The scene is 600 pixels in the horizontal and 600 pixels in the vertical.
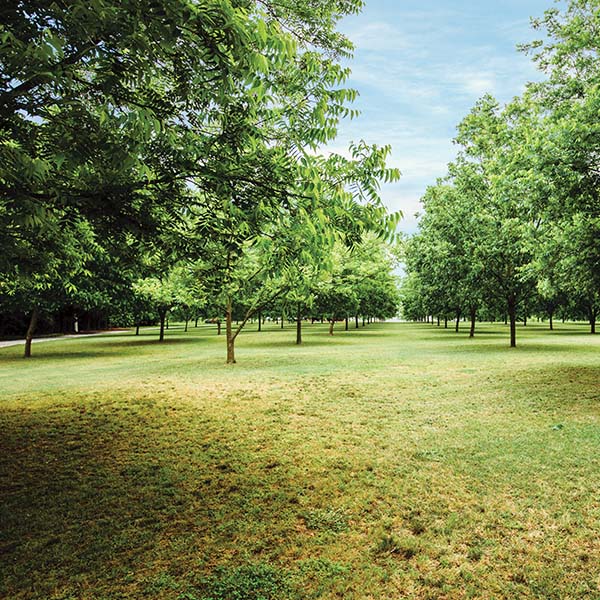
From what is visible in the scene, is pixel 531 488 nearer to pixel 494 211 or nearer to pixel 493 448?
pixel 493 448

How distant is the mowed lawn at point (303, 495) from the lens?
10.5 ft

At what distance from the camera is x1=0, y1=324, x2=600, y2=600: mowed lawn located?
321cm

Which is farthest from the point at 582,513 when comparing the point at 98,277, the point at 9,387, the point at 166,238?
the point at 98,277

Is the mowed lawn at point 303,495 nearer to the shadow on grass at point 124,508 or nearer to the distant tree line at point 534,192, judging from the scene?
the shadow on grass at point 124,508

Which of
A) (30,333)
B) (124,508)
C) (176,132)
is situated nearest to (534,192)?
(176,132)

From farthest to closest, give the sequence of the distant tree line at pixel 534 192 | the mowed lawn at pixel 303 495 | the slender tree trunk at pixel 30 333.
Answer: the slender tree trunk at pixel 30 333
the distant tree line at pixel 534 192
the mowed lawn at pixel 303 495

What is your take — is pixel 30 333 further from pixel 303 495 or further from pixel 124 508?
pixel 303 495

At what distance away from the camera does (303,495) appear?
4680 mm

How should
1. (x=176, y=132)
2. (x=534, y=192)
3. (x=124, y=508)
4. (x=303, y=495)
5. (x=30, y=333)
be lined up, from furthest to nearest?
(x=30, y=333)
(x=534, y=192)
(x=176, y=132)
(x=303, y=495)
(x=124, y=508)

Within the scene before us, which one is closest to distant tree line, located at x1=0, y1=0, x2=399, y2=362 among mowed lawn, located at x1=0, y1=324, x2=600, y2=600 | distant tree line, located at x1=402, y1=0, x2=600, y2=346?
mowed lawn, located at x1=0, y1=324, x2=600, y2=600

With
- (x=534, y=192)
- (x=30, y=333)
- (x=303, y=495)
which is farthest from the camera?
(x=30, y=333)

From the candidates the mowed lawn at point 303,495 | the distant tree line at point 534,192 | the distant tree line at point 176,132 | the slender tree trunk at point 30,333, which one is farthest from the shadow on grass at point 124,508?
the slender tree trunk at point 30,333

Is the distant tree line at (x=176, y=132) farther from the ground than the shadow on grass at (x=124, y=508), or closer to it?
farther from the ground

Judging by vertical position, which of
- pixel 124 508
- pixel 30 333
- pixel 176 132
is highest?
pixel 176 132
